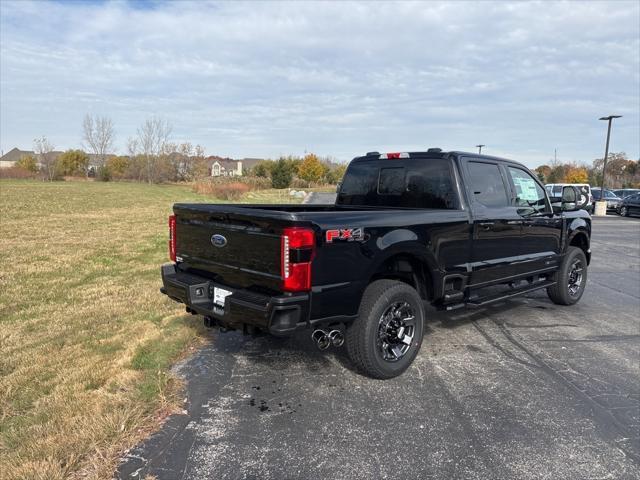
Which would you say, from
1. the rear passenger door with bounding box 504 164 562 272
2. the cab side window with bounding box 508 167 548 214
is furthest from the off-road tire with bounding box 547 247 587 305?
the cab side window with bounding box 508 167 548 214

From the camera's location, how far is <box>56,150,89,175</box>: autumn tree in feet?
249

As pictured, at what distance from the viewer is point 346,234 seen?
3506 millimetres

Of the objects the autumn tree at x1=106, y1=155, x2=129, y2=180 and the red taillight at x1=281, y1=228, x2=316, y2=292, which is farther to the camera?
the autumn tree at x1=106, y1=155, x2=129, y2=180

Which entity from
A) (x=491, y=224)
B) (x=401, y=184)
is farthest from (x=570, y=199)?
(x=401, y=184)

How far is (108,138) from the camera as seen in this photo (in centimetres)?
7825

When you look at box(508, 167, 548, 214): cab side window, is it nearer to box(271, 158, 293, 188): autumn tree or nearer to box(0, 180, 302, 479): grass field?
box(0, 180, 302, 479): grass field

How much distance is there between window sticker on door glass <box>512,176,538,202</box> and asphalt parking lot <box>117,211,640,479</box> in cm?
157

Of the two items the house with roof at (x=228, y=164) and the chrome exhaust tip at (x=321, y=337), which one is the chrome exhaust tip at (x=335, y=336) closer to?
the chrome exhaust tip at (x=321, y=337)

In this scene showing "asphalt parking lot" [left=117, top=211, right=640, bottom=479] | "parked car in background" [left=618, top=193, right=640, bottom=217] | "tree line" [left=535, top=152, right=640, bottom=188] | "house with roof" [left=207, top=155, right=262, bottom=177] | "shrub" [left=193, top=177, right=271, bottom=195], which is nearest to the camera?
"asphalt parking lot" [left=117, top=211, right=640, bottom=479]

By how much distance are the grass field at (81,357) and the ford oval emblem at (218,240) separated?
46.0 inches

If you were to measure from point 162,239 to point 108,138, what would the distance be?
7467 centimetres

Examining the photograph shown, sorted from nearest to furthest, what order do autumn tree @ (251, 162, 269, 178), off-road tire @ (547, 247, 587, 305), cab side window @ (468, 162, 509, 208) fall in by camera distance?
cab side window @ (468, 162, 509, 208), off-road tire @ (547, 247, 587, 305), autumn tree @ (251, 162, 269, 178)

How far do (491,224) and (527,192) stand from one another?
1.15 m

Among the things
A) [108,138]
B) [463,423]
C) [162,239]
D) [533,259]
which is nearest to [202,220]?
[463,423]
